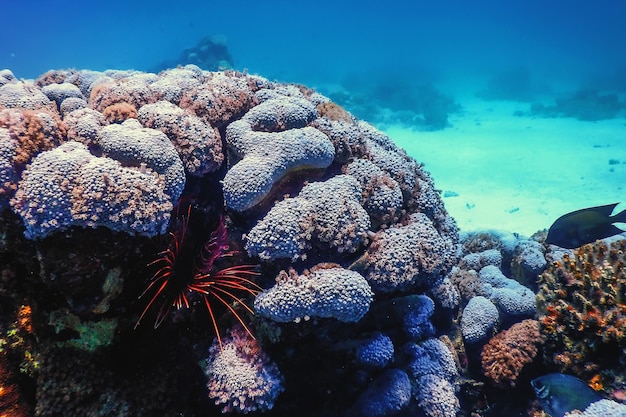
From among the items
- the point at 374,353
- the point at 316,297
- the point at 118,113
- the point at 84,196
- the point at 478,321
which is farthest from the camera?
the point at 478,321

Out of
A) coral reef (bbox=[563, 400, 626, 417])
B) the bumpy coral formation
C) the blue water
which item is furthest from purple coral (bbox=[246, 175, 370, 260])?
the blue water

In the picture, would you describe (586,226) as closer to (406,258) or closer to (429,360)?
(429,360)

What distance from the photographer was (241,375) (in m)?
2.88

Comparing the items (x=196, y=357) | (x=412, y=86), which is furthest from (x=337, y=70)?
(x=196, y=357)

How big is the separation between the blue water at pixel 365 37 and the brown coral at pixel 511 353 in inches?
1581

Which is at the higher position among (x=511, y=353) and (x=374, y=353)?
(x=374, y=353)

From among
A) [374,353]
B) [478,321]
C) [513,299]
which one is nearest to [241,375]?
[374,353]

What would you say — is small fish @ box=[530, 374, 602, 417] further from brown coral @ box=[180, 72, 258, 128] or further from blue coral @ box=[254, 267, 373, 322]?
brown coral @ box=[180, 72, 258, 128]

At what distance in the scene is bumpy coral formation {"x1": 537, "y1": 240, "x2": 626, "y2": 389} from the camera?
11.4 ft

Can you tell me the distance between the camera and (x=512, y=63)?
52.7 meters

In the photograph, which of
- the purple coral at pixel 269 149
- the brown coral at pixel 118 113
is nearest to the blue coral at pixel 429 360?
the purple coral at pixel 269 149

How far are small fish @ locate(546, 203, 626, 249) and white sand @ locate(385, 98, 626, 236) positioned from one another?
8.19 m

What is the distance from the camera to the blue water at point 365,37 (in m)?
50.6

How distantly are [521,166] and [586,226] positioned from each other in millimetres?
14804
